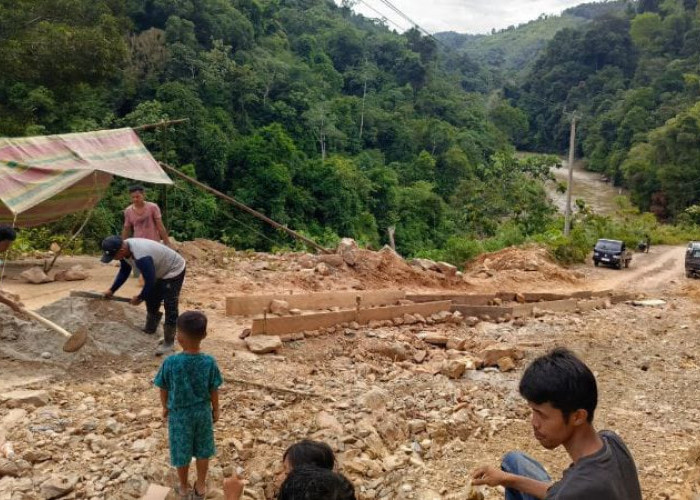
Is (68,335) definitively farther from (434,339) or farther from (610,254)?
(610,254)

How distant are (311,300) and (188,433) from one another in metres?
4.63

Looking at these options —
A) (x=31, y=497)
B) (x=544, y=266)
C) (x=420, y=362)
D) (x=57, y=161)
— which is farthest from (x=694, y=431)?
(x=544, y=266)

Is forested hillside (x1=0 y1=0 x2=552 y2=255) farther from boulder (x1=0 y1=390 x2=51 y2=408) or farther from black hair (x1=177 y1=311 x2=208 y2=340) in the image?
black hair (x1=177 y1=311 x2=208 y2=340)

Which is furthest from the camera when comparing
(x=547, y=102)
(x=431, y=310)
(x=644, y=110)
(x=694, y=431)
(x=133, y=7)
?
(x=547, y=102)

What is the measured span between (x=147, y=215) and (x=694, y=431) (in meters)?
5.90

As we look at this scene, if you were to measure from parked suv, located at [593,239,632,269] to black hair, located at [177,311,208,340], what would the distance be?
1706 cm

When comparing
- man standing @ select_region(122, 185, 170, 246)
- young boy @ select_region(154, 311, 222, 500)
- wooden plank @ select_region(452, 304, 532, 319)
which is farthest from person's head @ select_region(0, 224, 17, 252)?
wooden plank @ select_region(452, 304, 532, 319)

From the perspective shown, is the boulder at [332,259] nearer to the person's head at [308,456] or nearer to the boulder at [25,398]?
the boulder at [25,398]

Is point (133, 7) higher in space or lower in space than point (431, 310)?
higher

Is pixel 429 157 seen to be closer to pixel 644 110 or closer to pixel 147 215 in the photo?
pixel 644 110

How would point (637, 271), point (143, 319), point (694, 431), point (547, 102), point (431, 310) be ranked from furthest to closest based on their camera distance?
1. point (547, 102)
2. point (637, 271)
3. point (431, 310)
4. point (143, 319)
5. point (694, 431)

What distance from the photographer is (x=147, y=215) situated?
659cm

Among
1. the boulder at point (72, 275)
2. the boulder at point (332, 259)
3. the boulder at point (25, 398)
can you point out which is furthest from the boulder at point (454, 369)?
the boulder at point (72, 275)

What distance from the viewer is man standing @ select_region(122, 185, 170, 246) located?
21.6ft
